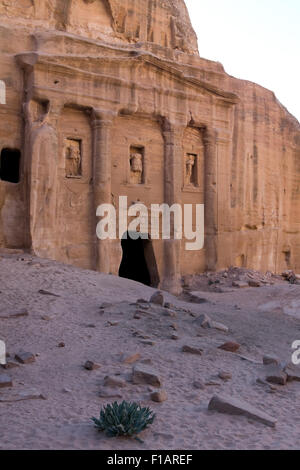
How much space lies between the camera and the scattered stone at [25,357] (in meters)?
5.10

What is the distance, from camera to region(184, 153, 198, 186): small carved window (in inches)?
621

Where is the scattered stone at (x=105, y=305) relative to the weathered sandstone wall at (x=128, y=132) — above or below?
below

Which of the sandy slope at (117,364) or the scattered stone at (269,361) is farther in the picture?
the scattered stone at (269,361)

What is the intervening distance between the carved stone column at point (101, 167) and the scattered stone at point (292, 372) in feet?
25.8

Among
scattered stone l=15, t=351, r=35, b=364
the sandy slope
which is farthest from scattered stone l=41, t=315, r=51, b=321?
scattered stone l=15, t=351, r=35, b=364

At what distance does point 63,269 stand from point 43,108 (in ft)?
16.1

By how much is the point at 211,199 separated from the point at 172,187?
179 centimetres

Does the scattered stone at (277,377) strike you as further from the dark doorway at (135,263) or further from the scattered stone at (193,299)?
the dark doorway at (135,263)

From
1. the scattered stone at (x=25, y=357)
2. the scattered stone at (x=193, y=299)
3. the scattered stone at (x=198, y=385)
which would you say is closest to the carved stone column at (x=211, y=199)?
the scattered stone at (x=193, y=299)

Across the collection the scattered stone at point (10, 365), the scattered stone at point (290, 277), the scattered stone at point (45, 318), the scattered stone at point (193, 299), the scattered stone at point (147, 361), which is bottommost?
the scattered stone at point (193, 299)

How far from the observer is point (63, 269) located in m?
10.1

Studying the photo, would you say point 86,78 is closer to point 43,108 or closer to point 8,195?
point 43,108

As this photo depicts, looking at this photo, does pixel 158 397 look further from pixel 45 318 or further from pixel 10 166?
pixel 10 166

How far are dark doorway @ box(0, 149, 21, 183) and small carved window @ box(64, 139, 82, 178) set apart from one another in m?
1.36
